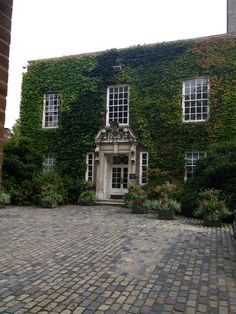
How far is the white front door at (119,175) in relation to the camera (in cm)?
2000

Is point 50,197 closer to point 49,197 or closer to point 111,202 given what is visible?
point 49,197

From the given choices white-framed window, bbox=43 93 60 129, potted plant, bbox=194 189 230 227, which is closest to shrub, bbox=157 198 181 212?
potted plant, bbox=194 189 230 227

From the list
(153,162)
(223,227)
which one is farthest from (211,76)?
(223,227)

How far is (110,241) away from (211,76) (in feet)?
42.0

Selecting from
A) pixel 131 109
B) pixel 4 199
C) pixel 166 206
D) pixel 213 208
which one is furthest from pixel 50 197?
pixel 213 208

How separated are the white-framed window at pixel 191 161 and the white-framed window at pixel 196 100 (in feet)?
6.17

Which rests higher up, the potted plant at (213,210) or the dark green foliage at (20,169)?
the dark green foliage at (20,169)

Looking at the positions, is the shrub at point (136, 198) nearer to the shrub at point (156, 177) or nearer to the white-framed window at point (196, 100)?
the shrub at point (156, 177)

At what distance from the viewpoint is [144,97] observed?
1944 cm

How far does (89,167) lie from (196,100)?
740 cm

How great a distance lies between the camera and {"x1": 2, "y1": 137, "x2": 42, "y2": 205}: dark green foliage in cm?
1734

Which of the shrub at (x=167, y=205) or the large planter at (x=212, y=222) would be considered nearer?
the large planter at (x=212, y=222)

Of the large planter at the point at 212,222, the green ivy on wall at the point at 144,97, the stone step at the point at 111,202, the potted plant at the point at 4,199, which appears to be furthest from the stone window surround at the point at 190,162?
the potted plant at the point at 4,199

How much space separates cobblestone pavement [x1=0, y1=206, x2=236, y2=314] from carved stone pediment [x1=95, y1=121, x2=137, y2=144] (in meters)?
8.94
